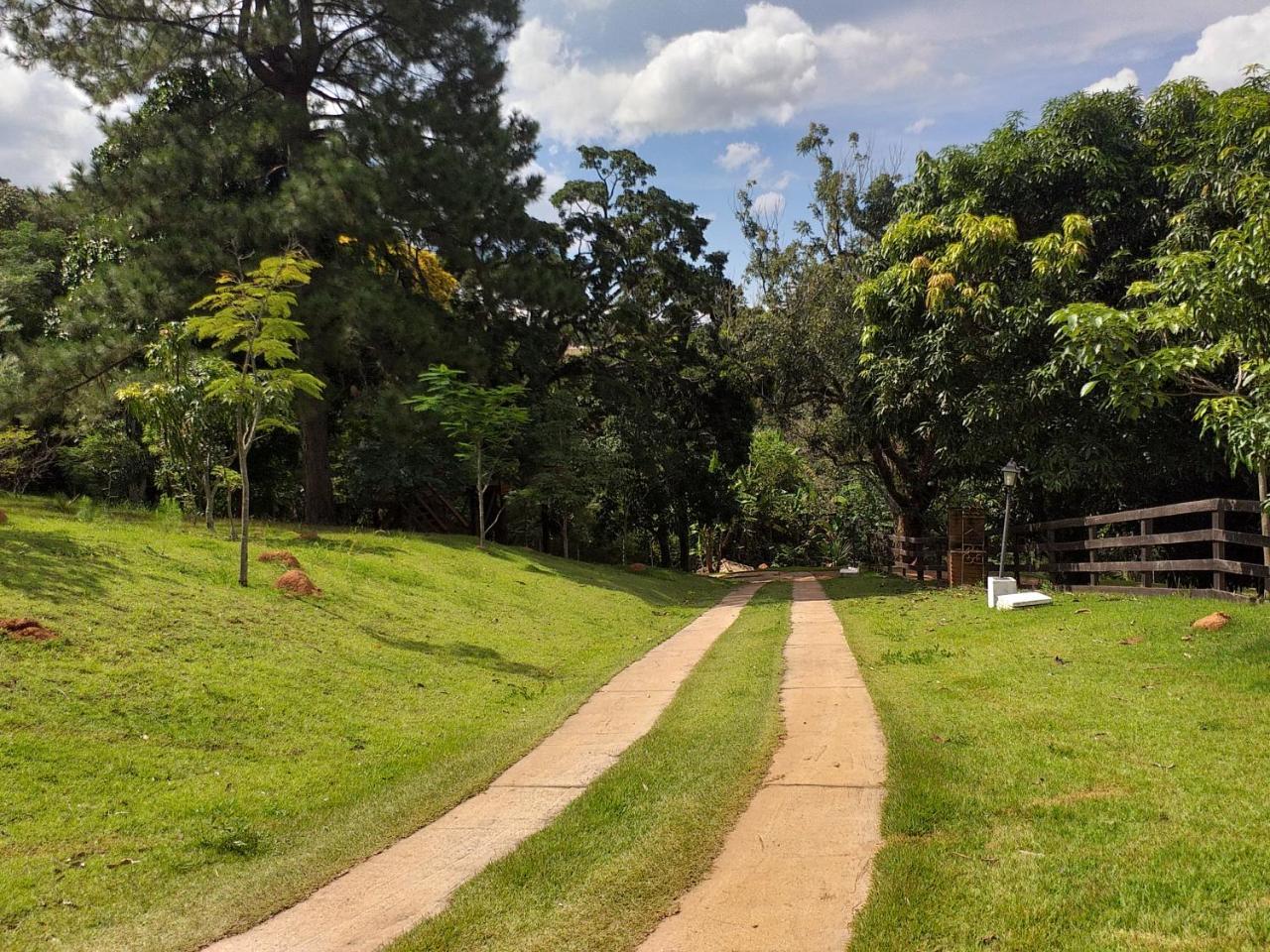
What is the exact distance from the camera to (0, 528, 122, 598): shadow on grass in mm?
6629

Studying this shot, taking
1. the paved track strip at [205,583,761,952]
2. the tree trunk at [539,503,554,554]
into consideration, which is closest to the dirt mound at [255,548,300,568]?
the paved track strip at [205,583,761,952]

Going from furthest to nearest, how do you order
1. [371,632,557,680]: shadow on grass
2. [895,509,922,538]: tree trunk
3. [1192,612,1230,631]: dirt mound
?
[895,509,922,538]: tree trunk < [371,632,557,680]: shadow on grass < [1192,612,1230,631]: dirt mound

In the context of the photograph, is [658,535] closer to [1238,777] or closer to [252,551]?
[252,551]

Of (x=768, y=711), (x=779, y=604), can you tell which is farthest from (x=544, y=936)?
(x=779, y=604)

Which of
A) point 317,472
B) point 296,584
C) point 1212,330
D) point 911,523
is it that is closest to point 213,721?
Answer: point 296,584

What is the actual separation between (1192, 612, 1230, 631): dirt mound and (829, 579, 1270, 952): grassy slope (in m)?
0.08

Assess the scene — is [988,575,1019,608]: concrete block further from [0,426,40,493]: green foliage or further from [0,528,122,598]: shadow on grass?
[0,426,40,493]: green foliage

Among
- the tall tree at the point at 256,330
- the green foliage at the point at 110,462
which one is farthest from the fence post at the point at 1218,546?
the green foliage at the point at 110,462

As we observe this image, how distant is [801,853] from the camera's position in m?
3.52

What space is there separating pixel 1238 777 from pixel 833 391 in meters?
17.3

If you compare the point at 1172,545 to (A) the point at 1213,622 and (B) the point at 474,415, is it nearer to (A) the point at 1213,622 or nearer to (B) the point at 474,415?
(A) the point at 1213,622

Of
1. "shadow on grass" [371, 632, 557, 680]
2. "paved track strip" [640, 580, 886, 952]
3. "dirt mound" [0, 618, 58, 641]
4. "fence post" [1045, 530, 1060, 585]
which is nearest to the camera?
"paved track strip" [640, 580, 886, 952]

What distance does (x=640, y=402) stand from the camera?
2344cm

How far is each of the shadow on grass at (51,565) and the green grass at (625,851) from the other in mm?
5191
